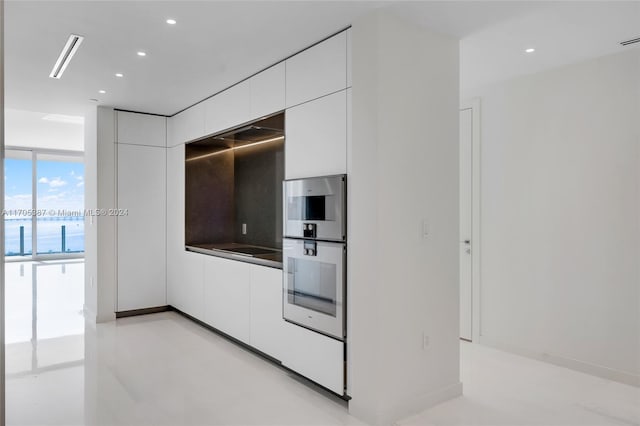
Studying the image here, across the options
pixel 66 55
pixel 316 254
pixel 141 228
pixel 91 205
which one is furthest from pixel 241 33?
pixel 91 205

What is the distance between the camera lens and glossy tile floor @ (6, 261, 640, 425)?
2795 millimetres

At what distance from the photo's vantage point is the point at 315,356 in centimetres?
318

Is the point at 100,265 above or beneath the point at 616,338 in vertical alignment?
above

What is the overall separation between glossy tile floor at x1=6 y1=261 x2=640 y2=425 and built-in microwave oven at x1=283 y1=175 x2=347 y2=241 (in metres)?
1.19

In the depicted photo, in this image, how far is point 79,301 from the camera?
21.2ft

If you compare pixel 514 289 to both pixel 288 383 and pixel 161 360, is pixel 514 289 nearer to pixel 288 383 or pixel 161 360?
pixel 288 383

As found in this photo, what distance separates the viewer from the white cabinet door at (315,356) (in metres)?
2.97

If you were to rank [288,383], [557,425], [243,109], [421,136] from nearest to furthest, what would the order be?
[557,425] < [421,136] < [288,383] < [243,109]

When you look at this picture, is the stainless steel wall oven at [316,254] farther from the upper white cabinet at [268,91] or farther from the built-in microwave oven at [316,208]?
the upper white cabinet at [268,91]

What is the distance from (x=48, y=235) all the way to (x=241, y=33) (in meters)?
10.6

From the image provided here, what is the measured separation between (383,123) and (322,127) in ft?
1.92

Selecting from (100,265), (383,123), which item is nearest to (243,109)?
(383,123)

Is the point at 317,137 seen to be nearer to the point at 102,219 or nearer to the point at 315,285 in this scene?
the point at 315,285

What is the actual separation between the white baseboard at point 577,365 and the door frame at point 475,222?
222mm
